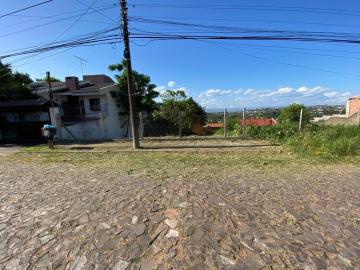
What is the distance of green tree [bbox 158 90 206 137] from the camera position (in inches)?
896

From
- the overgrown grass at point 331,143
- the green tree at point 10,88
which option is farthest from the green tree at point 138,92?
the overgrown grass at point 331,143

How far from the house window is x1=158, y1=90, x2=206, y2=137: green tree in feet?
20.0

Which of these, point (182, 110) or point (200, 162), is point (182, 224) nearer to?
point (200, 162)

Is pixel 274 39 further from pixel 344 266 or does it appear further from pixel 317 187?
pixel 344 266

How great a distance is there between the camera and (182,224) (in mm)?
3406

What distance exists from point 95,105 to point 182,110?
8.76 meters

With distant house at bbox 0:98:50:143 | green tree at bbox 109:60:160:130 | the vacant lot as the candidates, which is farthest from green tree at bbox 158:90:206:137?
the vacant lot

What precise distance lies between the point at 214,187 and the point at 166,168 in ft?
6.89

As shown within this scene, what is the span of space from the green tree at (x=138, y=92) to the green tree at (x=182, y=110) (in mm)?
1358

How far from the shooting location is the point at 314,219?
3.48 meters

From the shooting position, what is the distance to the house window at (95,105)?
75.5ft

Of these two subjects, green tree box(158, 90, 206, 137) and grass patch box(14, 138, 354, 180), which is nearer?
grass patch box(14, 138, 354, 180)

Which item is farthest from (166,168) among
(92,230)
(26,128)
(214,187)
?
(26,128)

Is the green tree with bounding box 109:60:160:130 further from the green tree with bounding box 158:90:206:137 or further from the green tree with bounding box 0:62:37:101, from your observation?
the green tree with bounding box 0:62:37:101
